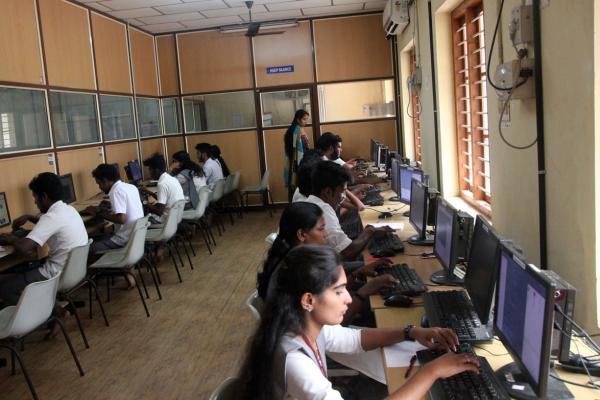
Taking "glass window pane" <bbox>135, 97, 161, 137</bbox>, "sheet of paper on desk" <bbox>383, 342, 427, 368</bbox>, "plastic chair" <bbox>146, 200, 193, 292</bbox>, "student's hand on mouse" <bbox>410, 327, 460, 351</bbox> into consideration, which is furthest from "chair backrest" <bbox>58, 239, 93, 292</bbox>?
"glass window pane" <bbox>135, 97, 161, 137</bbox>

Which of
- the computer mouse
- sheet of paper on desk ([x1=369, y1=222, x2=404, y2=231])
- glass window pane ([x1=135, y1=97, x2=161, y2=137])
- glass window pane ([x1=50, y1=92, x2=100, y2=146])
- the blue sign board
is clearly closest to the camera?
the computer mouse

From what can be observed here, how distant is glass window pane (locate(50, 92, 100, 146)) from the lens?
5.72 meters

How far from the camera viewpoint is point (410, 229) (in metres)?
3.96

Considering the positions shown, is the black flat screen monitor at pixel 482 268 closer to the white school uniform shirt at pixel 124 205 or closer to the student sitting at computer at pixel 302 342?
the student sitting at computer at pixel 302 342

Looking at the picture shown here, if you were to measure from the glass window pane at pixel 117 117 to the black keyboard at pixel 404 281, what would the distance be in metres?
4.97

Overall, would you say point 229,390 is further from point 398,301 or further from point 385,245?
point 385,245

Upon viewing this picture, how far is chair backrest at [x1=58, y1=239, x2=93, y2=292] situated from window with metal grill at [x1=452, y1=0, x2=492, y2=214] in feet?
9.48

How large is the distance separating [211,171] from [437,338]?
6.24 metres

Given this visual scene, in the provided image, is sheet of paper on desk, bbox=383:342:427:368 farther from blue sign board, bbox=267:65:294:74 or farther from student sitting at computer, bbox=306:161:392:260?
blue sign board, bbox=267:65:294:74

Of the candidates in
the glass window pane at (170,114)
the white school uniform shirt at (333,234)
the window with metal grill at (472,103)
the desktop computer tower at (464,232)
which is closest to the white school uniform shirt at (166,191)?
the white school uniform shirt at (333,234)

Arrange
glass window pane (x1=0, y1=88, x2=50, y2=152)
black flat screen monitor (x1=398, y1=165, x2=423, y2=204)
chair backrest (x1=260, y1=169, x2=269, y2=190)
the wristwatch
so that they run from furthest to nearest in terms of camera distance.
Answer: chair backrest (x1=260, y1=169, x2=269, y2=190)
glass window pane (x1=0, y1=88, x2=50, y2=152)
black flat screen monitor (x1=398, y1=165, x2=423, y2=204)
the wristwatch

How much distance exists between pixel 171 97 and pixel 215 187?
2.40 m

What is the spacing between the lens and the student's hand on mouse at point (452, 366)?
1.59 meters

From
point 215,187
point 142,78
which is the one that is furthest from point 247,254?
point 142,78
